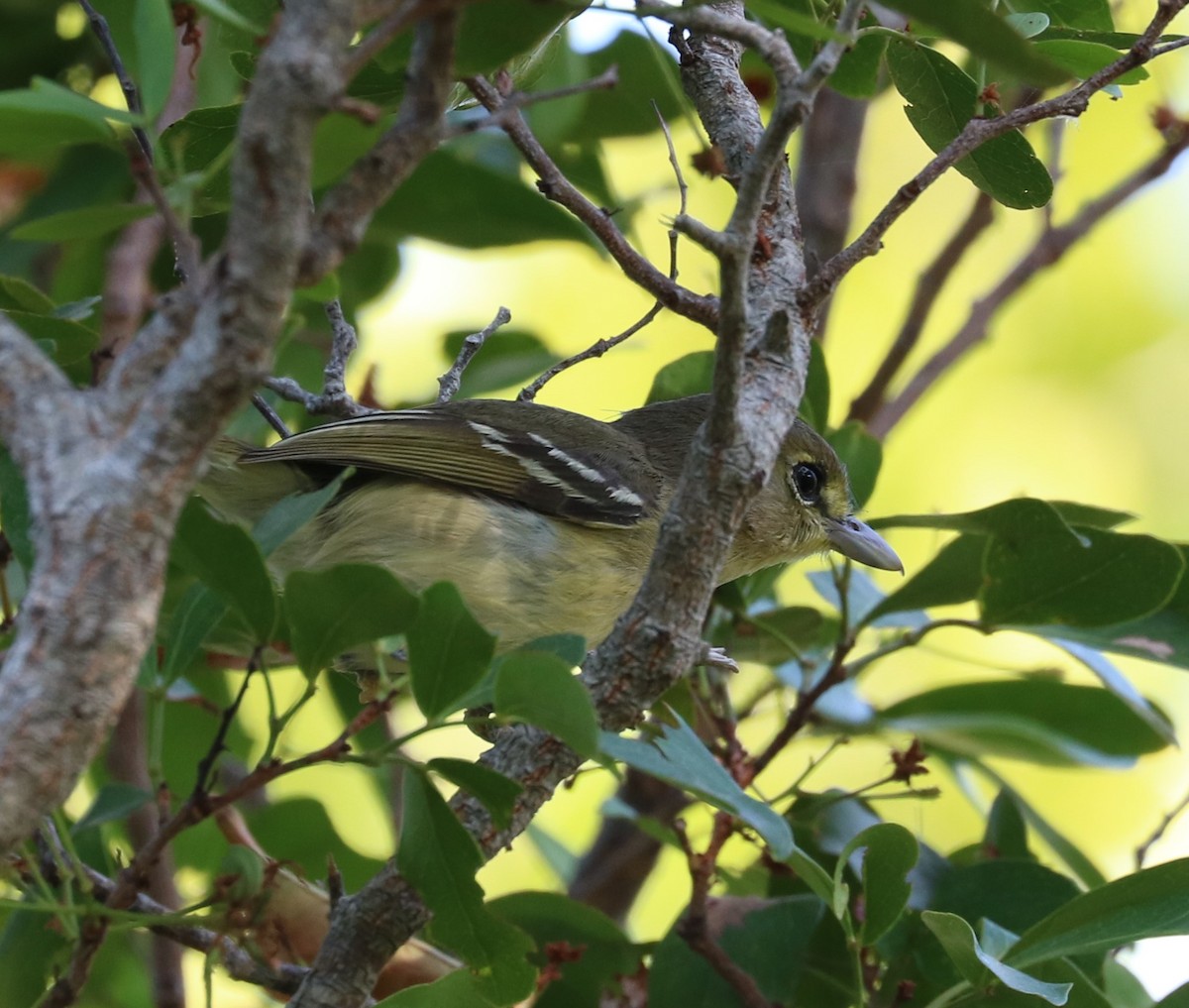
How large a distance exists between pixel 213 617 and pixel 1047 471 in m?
5.02

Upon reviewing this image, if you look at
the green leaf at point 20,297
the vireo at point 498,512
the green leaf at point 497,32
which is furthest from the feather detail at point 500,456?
the green leaf at point 497,32

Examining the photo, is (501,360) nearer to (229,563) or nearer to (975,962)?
(229,563)

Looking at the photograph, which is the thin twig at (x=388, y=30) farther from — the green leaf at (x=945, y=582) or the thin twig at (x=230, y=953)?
the green leaf at (x=945, y=582)

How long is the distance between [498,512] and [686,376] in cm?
60

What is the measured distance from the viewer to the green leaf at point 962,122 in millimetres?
2365

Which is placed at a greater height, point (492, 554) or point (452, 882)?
point (492, 554)

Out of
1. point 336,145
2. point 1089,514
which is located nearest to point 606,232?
point 336,145

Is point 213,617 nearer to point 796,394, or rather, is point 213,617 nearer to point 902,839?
point 796,394

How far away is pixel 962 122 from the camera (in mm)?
2404

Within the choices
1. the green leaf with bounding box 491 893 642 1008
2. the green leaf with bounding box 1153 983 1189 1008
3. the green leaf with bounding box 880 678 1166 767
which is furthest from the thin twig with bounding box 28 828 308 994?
the green leaf with bounding box 880 678 1166 767

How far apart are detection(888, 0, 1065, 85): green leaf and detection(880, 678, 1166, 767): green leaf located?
7.49ft

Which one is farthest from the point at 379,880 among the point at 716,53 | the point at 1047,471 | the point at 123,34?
the point at 1047,471

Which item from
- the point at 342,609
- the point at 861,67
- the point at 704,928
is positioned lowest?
the point at 704,928

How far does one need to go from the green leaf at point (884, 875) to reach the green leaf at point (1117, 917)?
0.65ft
